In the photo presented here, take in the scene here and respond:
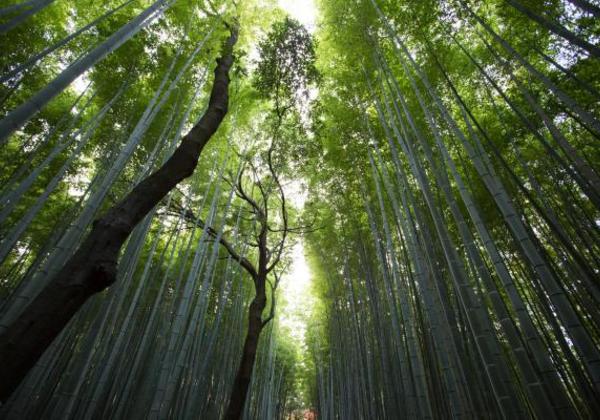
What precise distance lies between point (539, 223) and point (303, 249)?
208 inches

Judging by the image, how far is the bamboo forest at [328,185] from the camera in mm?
1981

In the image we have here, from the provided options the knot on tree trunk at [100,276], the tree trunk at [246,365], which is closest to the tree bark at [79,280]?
the knot on tree trunk at [100,276]

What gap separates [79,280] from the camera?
109 centimetres

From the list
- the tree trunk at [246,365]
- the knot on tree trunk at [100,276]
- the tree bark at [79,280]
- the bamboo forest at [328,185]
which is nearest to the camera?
the tree bark at [79,280]

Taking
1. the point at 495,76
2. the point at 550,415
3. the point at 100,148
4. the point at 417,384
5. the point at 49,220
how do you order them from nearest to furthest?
the point at 550,415 < the point at 417,384 < the point at 495,76 < the point at 100,148 < the point at 49,220

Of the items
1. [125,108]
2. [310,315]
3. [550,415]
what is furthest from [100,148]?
[310,315]

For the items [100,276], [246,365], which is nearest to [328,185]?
[246,365]

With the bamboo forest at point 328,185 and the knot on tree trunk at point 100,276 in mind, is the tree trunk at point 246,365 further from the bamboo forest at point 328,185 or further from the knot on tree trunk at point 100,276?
the knot on tree trunk at point 100,276

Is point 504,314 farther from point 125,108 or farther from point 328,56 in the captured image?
point 125,108

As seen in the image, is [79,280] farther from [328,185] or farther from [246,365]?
[328,185]

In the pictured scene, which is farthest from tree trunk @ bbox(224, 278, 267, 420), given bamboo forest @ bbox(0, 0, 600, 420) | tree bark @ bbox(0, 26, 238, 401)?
tree bark @ bbox(0, 26, 238, 401)

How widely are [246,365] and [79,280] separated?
9.10 feet

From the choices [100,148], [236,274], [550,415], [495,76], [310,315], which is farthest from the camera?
[310,315]

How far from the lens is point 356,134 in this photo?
5.44 meters
